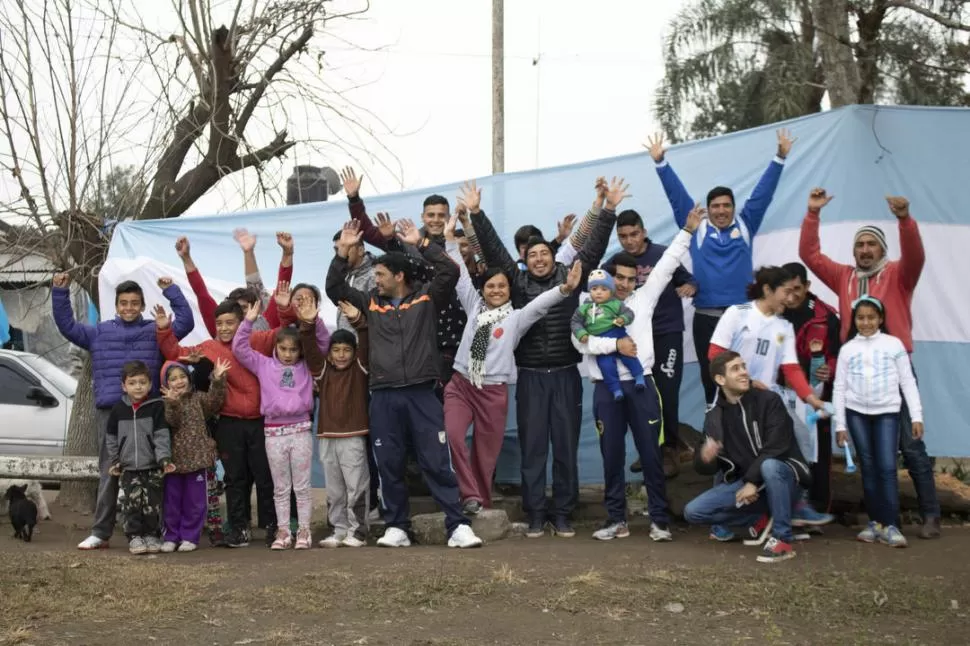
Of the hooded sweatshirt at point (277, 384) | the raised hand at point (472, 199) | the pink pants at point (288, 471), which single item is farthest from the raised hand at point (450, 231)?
the pink pants at point (288, 471)

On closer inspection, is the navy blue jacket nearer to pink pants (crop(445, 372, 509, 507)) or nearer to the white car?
pink pants (crop(445, 372, 509, 507))

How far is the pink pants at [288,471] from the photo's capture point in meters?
7.37

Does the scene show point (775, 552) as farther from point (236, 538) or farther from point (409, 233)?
Answer: point (236, 538)

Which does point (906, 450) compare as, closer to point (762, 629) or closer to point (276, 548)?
point (762, 629)

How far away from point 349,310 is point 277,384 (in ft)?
2.22

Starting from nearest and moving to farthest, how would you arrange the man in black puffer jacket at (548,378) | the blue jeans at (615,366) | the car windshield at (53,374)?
the blue jeans at (615,366)
the man in black puffer jacket at (548,378)
the car windshield at (53,374)

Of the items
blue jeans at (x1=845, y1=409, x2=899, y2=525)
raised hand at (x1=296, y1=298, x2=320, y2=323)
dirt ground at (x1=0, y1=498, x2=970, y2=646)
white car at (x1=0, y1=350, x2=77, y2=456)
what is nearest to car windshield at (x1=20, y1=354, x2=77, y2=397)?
white car at (x1=0, y1=350, x2=77, y2=456)

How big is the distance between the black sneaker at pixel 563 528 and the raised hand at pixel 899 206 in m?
2.79

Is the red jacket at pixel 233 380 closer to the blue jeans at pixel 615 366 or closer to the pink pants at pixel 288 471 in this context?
the pink pants at pixel 288 471

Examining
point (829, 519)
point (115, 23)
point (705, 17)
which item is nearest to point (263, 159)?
point (115, 23)

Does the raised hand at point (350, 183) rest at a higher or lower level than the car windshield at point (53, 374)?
higher

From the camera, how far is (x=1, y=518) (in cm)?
941

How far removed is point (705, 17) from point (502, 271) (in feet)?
51.0

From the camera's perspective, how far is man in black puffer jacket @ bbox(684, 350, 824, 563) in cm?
669
